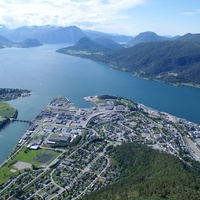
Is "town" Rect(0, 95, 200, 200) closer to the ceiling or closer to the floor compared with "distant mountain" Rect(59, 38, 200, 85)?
closer to the floor

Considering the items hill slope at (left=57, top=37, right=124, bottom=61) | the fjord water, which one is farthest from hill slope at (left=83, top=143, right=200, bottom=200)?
hill slope at (left=57, top=37, right=124, bottom=61)

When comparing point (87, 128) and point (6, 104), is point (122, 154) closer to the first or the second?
point (87, 128)

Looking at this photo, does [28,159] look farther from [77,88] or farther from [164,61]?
[164,61]

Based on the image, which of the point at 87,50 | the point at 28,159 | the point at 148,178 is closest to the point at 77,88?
the point at 28,159

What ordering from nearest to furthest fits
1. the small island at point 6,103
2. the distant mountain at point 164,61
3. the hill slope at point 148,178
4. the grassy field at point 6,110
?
the hill slope at point 148,178 < the small island at point 6,103 < the grassy field at point 6,110 < the distant mountain at point 164,61

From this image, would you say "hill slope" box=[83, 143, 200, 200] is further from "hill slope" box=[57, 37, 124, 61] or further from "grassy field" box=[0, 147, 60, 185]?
"hill slope" box=[57, 37, 124, 61]

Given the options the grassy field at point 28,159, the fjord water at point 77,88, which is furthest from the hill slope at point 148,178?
the fjord water at point 77,88

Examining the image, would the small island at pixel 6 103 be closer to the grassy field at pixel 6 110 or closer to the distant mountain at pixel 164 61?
the grassy field at pixel 6 110

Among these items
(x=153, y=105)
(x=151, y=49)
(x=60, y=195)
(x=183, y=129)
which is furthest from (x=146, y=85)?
(x=60, y=195)
